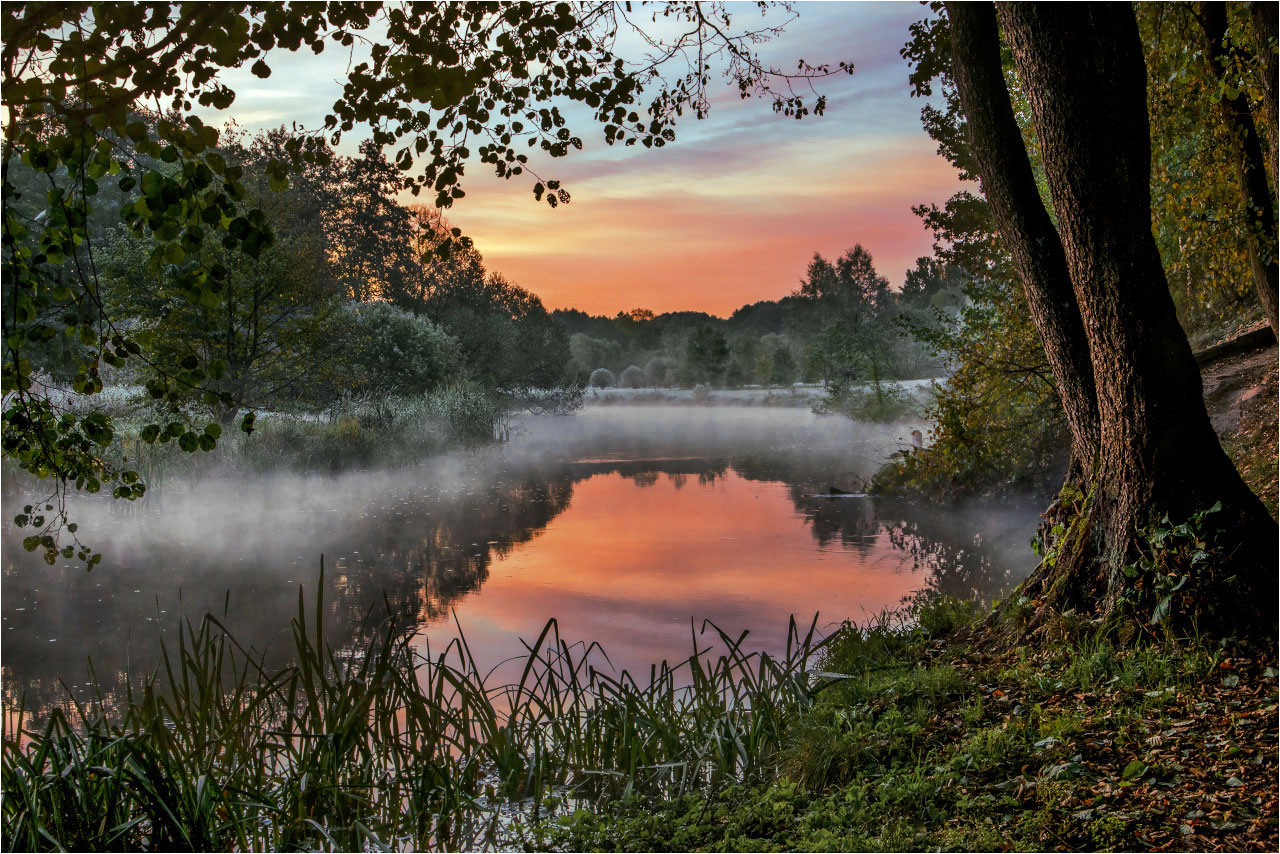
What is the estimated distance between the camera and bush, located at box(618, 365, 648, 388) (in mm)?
45094

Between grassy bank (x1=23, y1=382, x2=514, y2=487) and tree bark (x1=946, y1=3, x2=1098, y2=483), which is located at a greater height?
tree bark (x1=946, y1=3, x2=1098, y2=483)

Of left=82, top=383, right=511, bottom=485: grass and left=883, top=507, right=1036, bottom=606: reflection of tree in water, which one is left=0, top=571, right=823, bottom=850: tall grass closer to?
left=883, top=507, right=1036, bottom=606: reflection of tree in water

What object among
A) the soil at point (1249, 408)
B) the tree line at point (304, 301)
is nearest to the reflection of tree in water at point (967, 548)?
the soil at point (1249, 408)

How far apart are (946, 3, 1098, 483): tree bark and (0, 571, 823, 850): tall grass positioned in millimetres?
1971

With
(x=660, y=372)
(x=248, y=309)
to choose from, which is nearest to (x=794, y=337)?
(x=660, y=372)

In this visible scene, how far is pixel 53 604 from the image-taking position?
747 cm

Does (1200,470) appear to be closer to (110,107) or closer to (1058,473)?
(110,107)

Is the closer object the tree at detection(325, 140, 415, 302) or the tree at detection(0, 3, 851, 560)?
the tree at detection(0, 3, 851, 560)

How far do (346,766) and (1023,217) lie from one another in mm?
4116

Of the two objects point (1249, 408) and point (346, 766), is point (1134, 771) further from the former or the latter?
point (1249, 408)

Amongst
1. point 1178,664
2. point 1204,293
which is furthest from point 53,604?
point 1204,293

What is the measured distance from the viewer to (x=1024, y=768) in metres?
3.03

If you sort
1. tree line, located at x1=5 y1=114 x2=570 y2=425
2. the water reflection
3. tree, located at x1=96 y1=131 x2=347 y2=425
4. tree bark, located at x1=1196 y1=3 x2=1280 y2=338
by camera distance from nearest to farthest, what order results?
tree line, located at x1=5 y1=114 x2=570 y2=425 → tree bark, located at x1=1196 y1=3 x2=1280 y2=338 → the water reflection → tree, located at x1=96 y1=131 x2=347 y2=425

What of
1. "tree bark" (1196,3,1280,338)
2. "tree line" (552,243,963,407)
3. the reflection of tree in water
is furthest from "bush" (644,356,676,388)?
"tree bark" (1196,3,1280,338)
